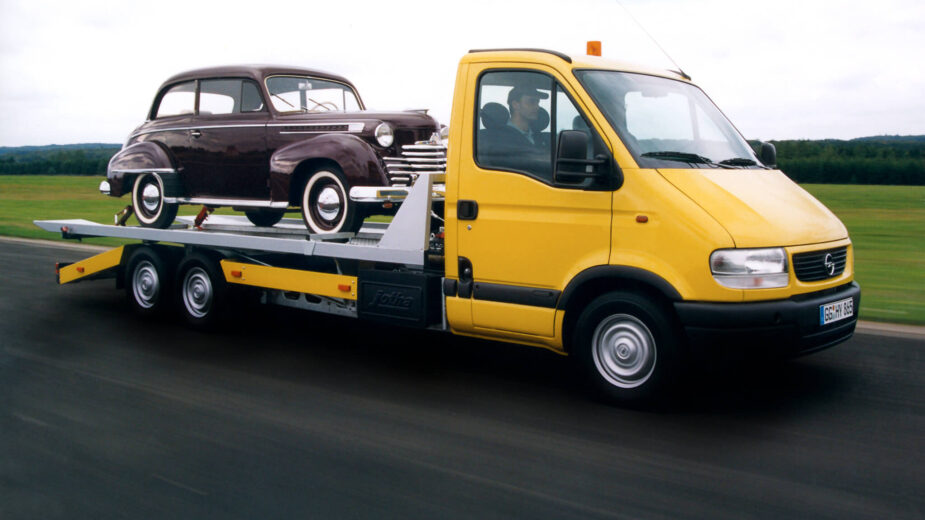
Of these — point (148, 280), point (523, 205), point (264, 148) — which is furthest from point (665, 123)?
point (148, 280)

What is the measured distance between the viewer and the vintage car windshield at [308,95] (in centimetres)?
900

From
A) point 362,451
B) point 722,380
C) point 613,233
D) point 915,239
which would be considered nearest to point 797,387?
point 722,380

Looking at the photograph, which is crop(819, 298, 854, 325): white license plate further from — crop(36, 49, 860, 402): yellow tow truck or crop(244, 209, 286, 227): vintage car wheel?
crop(244, 209, 286, 227): vintage car wheel

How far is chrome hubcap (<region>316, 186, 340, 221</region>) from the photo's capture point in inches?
313

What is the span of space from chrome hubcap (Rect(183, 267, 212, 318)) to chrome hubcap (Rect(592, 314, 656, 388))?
425cm

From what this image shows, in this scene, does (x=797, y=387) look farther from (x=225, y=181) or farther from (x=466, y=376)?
(x=225, y=181)

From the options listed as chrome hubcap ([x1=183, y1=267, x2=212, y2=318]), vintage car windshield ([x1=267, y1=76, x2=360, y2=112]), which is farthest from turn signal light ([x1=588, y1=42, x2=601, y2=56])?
chrome hubcap ([x1=183, y1=267, x2=212, y2=318])

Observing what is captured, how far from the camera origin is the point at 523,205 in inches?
240

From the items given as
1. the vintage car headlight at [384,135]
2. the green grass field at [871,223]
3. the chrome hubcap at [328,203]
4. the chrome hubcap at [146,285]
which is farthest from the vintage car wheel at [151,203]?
the green grass field at [871,223]

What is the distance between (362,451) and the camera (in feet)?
16.1

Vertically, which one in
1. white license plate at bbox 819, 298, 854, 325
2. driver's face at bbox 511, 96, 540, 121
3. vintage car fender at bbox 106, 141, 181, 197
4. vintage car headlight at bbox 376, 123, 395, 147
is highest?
driver's face at bbox 511, 96, 540, 121

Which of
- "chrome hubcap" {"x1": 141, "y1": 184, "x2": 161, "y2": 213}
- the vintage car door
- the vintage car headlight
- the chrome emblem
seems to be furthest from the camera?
"chrome hubcap" {"x1": 141, "y1": 184, "x2": 161, "y2": 213}

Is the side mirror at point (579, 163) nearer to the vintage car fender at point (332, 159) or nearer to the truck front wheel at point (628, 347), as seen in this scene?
the truck front wheel at point (628, 347)

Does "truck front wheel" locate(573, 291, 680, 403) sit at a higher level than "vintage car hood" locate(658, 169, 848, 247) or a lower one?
lower
